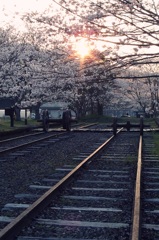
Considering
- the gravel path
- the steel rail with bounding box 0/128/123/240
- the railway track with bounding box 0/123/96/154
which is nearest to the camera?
the steel rail with bounding box 0/128/123/240

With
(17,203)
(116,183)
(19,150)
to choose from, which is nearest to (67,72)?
(19,150)

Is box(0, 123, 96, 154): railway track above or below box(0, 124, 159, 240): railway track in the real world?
above

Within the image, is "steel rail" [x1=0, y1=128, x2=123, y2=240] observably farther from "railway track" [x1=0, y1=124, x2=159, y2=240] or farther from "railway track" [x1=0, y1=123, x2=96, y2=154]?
"railway track" [x1=0, y1=123, x2=96, y2=154]

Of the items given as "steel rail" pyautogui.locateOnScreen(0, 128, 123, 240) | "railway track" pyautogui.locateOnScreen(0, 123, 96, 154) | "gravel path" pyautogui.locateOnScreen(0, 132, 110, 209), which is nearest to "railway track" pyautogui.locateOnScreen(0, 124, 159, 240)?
"steel rail" pyautogui.locateOnScreen(0, 128, 123, 240)

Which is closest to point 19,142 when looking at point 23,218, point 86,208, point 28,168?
point 28,168

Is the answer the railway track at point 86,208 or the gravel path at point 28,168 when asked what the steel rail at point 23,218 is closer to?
Answer: the railway track at point 86,208

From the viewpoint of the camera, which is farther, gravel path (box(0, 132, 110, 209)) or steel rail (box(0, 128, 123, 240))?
gravel path (box(0, 132, 110, 209))

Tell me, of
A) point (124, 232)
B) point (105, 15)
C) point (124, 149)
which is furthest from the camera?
point (124, 149)

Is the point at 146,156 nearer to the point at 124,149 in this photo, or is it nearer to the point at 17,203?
the point at 124,149

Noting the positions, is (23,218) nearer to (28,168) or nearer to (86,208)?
(86,208)

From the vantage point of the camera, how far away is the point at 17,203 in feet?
25.4

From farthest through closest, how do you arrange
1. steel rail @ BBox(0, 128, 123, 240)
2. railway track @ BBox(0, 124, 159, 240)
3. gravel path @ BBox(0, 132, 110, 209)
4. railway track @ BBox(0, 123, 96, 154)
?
railway track @ BBox(0, 123, 96, 154), gravel path @ BBox(0, 132, 110, 209), railway track @ BBox(0, 124, 159, 240), steel rail @ BBox(0, 128, 123, 240)

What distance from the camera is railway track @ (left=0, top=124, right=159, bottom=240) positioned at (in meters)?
5.93

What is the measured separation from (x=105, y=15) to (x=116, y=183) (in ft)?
15.9
